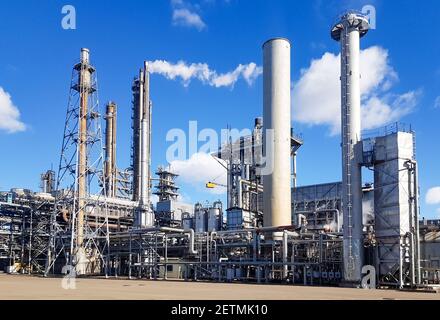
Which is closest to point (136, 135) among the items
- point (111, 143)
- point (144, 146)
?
point (144, 146)

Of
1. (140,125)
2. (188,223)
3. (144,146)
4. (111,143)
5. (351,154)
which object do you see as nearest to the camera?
(351,154)

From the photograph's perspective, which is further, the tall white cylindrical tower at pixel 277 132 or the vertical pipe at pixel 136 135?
the vertical pipe at pixel 136 135

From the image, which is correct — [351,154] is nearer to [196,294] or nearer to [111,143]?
[196,294]

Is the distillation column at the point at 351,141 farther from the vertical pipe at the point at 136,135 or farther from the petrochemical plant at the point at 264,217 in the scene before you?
the vertical pipe at the point at 136,135

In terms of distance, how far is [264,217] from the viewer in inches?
1870

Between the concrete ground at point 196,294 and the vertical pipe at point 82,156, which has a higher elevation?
the vertical pipe at point 82,156

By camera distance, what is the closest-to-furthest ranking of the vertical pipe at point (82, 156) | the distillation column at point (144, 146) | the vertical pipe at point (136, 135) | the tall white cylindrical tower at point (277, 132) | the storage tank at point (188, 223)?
the tall white cylindrical tower at point (277, 132)
the vertical pipe at point (82, 156)
the storage tank at point (188, 223)
the distillation column at point (144, 146)
the vertical pipe at point (136, 135)

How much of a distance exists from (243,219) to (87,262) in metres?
18.5

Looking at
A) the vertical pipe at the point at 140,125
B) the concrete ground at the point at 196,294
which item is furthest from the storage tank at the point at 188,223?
the concrete ground at the point at 196,294

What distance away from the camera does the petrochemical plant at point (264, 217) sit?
37156 mm

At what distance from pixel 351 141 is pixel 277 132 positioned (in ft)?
33.5

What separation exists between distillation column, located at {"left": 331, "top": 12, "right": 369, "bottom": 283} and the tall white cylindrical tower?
8827mm

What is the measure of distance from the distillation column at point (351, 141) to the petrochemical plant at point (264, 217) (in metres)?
0.08

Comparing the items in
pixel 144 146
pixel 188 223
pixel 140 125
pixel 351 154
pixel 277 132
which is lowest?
pixel 188 223
